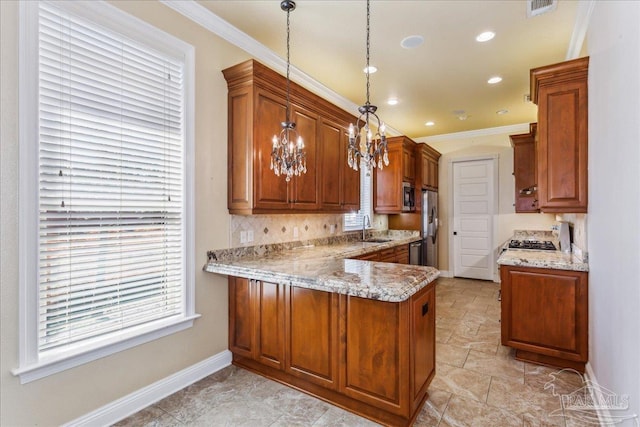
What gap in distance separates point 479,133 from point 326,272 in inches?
223

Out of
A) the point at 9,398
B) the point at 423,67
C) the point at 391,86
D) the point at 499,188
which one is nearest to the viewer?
the point at 9,398

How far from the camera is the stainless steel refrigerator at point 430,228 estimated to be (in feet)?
19.6

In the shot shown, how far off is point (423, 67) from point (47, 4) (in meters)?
3.34

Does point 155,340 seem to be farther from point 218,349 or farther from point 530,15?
point 530,15

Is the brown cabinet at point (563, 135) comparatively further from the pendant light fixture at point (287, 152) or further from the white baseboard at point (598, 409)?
the pendant light fixture at point (287, 152)

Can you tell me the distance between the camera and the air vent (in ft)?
8.21

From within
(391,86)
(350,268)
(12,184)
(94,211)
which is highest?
(391,86)

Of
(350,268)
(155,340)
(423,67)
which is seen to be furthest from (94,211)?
(423,67)

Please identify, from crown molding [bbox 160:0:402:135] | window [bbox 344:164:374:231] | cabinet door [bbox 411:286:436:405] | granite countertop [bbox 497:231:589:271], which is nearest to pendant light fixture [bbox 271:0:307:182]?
crown molding [bbox 160:0:402:135]

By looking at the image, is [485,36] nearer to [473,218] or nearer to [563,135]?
[563,135]

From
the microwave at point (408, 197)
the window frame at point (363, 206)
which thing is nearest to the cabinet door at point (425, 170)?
the microwave at point (408, 197)

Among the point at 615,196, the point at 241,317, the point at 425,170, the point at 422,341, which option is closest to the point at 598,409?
the point at 422,341

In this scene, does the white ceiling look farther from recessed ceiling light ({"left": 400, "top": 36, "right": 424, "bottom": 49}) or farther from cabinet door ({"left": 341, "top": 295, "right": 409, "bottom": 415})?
cabinet door ({"left": 341, "top": 295, "right": 409, "bottom": 415})

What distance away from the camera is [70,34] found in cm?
193
